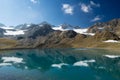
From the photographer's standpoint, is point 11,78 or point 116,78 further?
point 116,78

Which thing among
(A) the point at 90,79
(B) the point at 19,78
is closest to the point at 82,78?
(A) the point at 90,79

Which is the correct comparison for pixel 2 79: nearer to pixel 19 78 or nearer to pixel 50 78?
pixel 19 78

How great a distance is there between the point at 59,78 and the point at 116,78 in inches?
569

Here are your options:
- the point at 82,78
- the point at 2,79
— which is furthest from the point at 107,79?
the point at 2,79

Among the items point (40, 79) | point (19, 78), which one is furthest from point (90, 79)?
point (19, 78)

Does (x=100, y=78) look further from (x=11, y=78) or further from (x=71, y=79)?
(x=11, y=78)

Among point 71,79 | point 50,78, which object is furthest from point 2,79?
point 71,79

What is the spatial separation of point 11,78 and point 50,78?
930 centimetres

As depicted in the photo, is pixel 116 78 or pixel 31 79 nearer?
pixel 31 79

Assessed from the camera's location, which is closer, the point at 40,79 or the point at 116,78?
the point at 40,79

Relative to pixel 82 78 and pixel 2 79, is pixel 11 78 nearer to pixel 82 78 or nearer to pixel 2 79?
pixel 2 79

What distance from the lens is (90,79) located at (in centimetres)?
5034

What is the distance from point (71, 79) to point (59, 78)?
2.97m

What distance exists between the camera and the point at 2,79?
47.6 meters
